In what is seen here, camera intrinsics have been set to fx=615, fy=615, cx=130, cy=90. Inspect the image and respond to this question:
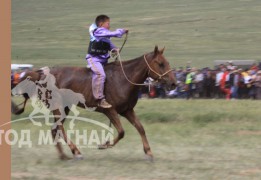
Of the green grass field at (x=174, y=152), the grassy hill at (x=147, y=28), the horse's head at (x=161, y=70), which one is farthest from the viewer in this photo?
the grassy hill at (x=147, y=28)

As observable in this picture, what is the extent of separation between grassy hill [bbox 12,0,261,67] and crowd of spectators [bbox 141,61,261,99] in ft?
63.8

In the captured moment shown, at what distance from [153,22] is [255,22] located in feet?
41.3

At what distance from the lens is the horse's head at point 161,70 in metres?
11.9

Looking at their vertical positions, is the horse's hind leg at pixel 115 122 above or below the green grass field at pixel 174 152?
above

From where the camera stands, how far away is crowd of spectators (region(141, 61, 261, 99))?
25.7 m

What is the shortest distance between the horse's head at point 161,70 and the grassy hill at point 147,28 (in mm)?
35553

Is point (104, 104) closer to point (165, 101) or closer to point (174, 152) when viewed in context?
point (174, 152)

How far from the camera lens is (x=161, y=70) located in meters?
11.9

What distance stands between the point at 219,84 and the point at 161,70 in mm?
14634

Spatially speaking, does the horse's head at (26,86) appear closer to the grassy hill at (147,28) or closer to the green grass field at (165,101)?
the green grass field at (165,101)

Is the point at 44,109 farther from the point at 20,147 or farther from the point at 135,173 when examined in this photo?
the point at 135,173

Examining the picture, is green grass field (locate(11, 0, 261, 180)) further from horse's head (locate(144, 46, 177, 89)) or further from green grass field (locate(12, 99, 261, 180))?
horse's head (locate(144, 46, 177, 89))

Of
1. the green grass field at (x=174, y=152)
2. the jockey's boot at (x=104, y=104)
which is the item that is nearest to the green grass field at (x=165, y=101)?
the green grass field at (x=174, y=152)

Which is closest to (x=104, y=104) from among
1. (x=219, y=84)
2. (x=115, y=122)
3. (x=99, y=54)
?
(x=115, y=122)
